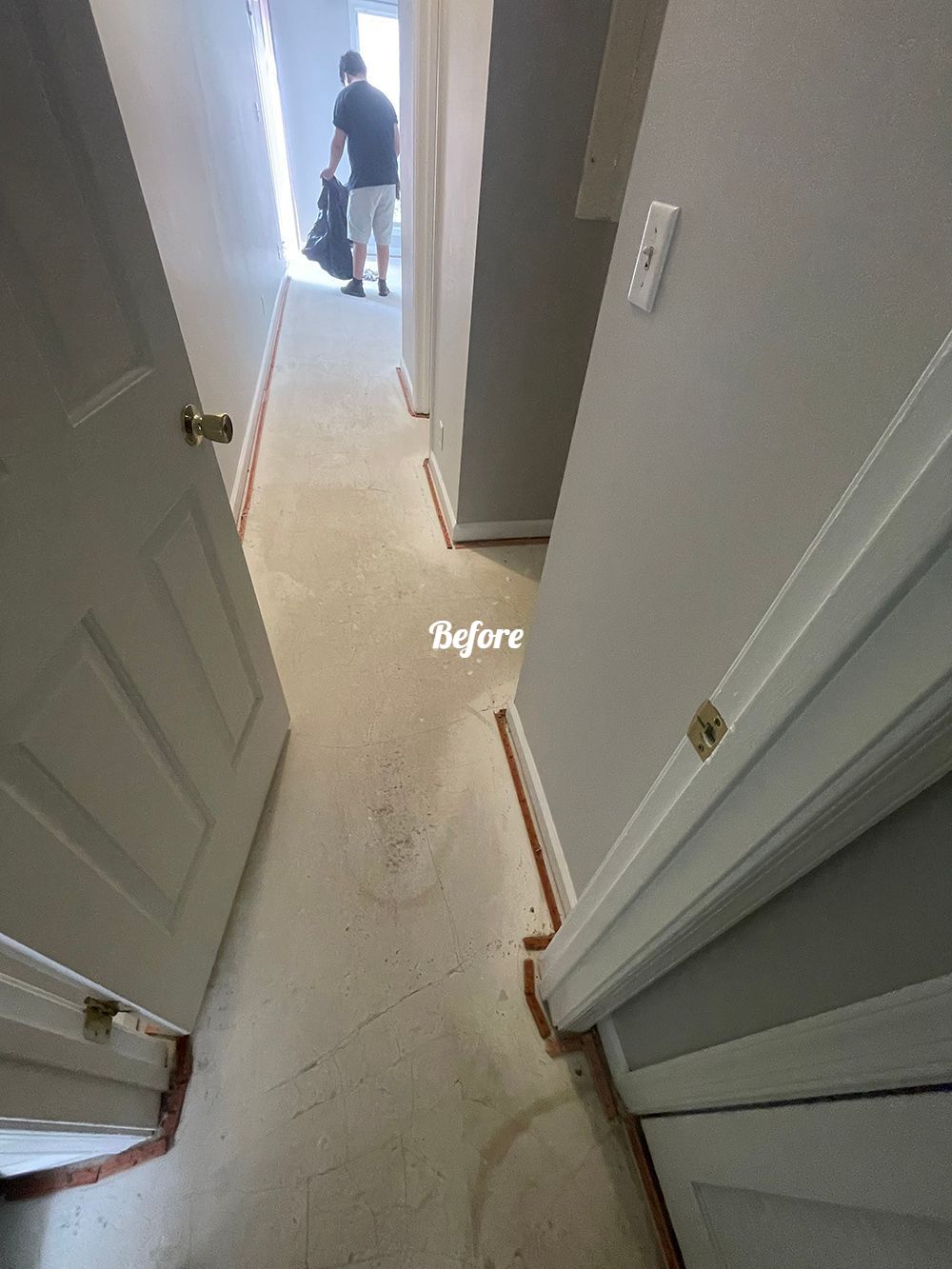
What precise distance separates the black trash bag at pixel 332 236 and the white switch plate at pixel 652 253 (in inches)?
191

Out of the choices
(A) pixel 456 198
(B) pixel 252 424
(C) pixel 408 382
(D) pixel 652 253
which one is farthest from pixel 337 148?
Result: (D) pixel 652 253

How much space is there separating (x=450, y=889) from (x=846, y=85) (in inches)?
54.1

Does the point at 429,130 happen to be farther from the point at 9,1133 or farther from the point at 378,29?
the point at 378,29

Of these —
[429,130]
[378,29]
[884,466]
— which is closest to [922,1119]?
[884,466]

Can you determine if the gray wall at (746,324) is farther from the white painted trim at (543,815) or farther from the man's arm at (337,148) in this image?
the man's arm at (337,148)

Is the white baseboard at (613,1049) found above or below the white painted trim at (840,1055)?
above

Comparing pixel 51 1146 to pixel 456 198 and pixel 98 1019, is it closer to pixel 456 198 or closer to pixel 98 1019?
pixel 98 1019

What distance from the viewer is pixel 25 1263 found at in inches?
33.3

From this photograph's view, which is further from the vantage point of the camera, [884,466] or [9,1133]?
[9,1133]

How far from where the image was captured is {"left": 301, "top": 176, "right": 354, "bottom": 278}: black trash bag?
173 inches

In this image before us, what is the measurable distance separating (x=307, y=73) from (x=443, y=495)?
561 centimetres

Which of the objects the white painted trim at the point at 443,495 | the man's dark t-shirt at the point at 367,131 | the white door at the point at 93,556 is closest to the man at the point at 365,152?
the man's dark t-shirt at the point at 367,131

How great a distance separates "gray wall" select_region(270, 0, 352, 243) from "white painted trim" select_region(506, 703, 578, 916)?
5905 mm

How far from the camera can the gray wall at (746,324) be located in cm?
40
